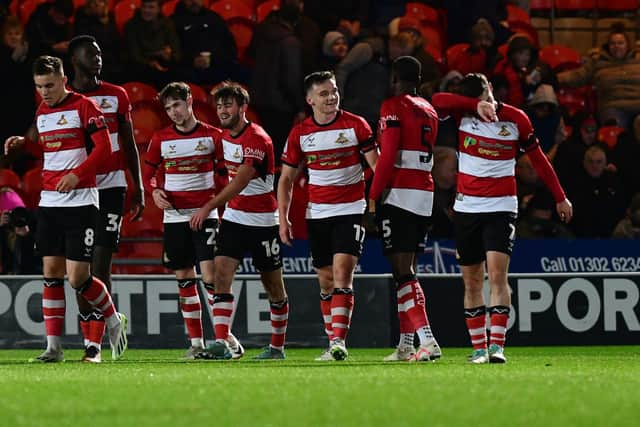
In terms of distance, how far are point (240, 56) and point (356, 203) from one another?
24.0 ft

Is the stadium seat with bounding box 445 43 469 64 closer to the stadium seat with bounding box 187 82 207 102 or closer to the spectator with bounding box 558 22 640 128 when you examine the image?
the spectator with bounding box 558 22 640 128

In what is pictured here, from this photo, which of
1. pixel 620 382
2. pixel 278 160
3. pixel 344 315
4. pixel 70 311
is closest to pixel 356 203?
pixel 344 315

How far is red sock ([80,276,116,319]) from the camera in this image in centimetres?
919

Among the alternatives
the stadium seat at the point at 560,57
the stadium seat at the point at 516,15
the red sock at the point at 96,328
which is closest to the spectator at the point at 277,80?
the stadium seat at the point at 560,57

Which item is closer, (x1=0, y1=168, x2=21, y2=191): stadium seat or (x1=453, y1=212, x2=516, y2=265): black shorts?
(x1=453, y1=212, x2=516, y2=265): black shorts

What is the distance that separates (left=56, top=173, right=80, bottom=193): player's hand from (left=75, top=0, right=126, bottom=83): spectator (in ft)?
20.7

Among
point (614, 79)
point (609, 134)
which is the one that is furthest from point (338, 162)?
point (614, 79)

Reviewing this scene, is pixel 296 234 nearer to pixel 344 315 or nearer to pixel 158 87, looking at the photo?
pixel 158 87

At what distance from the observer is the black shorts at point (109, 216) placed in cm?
966

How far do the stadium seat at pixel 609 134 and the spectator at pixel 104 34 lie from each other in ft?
19.9

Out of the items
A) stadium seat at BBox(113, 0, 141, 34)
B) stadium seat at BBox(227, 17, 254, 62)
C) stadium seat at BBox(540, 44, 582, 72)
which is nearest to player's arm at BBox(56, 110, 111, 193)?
stadium seat at BBox(113, 0, 141, 34)

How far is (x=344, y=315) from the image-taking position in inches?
366

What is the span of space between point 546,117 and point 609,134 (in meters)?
1.24

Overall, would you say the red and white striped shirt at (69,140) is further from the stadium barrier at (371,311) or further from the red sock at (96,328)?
the stadium barrier at (371,311)
